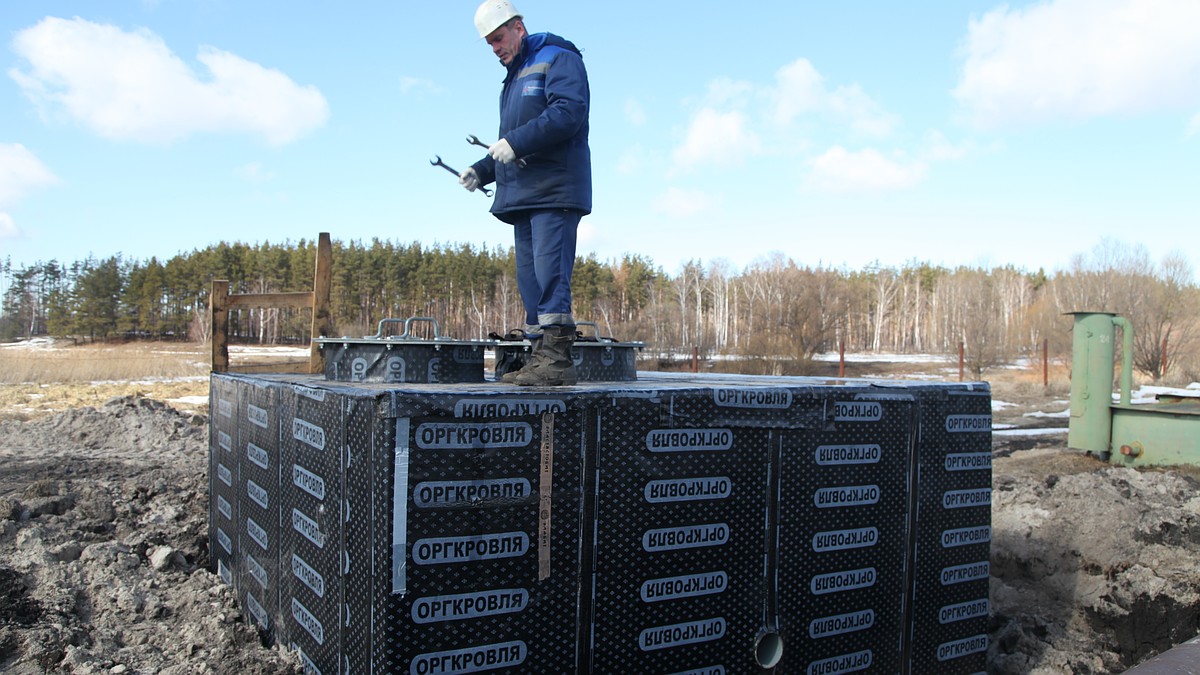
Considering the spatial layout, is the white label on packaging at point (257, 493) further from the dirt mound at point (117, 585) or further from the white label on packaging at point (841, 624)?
the white label on packaging at point (841, 624)

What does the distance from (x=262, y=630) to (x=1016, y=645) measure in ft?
13.5

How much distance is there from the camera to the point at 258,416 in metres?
4.04

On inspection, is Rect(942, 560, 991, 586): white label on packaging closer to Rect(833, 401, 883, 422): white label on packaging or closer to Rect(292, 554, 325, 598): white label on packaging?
Rect(833, 401, 883, 422): white label on packaging

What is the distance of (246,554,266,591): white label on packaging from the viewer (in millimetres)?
3897

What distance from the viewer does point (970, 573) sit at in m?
4.15

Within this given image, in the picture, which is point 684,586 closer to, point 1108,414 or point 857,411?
point 857,411

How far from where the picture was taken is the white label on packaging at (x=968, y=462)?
4.05m

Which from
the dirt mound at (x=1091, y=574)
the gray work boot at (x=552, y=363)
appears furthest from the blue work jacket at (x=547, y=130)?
the dirt mound at (x=1091, y=574)

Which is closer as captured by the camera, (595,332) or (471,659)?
(471,659)

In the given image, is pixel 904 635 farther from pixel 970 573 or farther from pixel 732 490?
pixel 732 490

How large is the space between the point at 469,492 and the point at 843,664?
206 centimetres

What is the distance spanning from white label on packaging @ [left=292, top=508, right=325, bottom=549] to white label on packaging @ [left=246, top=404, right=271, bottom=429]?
61 centimetres

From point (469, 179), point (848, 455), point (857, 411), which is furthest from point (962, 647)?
point (469, 179)

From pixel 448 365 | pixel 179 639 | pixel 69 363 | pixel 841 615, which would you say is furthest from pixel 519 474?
pixel 69 363
